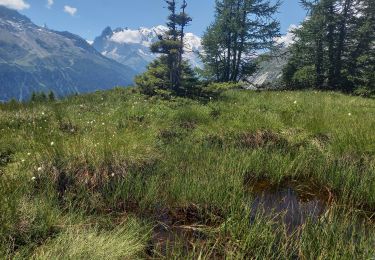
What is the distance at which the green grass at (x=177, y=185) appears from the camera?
4262mm

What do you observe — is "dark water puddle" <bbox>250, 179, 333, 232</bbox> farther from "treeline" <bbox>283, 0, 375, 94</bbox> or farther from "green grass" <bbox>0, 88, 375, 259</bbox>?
"treeline" <bbox>283, 0, 375, 94</bbox>

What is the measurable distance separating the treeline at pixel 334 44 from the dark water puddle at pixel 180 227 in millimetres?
25270

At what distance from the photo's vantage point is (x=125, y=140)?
798 centimetres

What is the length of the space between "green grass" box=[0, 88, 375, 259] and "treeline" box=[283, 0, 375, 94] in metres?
18.6

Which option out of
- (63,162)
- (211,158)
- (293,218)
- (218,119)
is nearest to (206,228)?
(293,218)

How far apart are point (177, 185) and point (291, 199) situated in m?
2.20

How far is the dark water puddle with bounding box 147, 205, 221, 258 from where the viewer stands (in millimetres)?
4660

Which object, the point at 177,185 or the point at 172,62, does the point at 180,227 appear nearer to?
the point at 177,185

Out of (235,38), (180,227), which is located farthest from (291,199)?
(235,38)

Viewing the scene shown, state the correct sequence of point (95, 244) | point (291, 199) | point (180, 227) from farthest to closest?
point (291, 199)
point (180, 227)
point (95, 244)

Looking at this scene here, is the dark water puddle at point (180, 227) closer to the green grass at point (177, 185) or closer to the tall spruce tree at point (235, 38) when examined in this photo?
the green grass at point (177, 185)

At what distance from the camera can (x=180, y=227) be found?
17.3 feet

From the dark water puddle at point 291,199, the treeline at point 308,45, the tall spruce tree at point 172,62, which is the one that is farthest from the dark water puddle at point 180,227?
the treeline at point 308,45

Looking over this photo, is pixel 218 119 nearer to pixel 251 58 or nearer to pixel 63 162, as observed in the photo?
pixel 63 162
